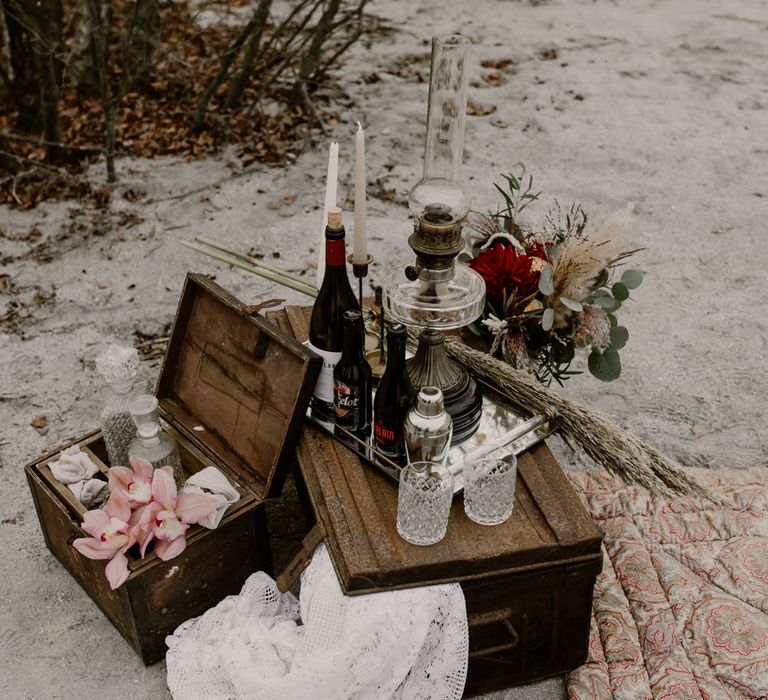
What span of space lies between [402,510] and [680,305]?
1.98 metres

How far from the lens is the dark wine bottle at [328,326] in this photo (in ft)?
6.55

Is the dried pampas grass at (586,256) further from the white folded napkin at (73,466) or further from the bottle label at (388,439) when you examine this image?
the white folded napkin at (73,466)

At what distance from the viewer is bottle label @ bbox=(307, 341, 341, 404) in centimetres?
200

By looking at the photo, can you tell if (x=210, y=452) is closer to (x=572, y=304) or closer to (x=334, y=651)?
(x=334, y=651)

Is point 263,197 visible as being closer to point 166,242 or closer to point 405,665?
point 166,242

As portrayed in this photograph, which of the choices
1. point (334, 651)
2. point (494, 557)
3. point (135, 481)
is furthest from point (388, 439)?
point (135, 481)

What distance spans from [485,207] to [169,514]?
2.40 metres

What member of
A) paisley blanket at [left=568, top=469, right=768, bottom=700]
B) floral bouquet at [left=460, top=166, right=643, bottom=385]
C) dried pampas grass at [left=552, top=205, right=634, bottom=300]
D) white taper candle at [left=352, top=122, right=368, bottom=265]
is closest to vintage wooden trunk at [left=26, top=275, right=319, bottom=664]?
white taper candle at [left=352, top=122, right=368, bottom=265]

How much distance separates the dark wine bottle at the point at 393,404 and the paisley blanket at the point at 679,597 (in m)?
0.65

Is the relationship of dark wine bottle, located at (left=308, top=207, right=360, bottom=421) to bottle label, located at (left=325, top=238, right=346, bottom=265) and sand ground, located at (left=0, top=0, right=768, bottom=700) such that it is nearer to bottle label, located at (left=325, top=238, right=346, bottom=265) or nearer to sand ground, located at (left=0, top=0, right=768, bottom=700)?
bottle label, located at (left=325, top=238, right=346, bottom=265)

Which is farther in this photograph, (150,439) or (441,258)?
(150,439)

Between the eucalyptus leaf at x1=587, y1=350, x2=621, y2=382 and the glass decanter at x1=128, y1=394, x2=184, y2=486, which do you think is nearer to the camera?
the glass decanter at x1=128, y1=394, x2=184, y2=486

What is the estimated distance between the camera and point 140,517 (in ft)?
6.09

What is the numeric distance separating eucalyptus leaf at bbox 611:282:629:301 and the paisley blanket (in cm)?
50
